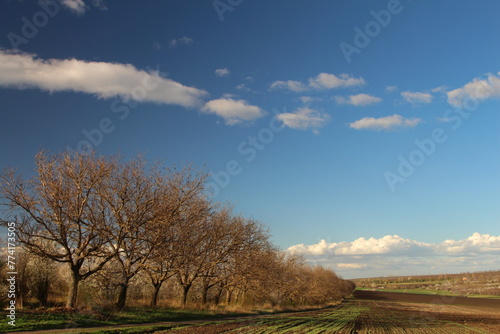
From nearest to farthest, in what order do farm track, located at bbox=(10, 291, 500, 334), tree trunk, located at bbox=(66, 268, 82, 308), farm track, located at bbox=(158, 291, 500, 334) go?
1. farm track, located at bbox=(10, 291, 500, 334)
2. tree trunk, located at bbox=(66, 268, 82, 308)
3. farm track, located at bbox=(158, 291, 500, 334)

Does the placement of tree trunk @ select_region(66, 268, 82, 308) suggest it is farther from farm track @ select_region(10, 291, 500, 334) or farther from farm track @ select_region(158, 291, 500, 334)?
farm track @ select_region(158, 291, 500, 334)

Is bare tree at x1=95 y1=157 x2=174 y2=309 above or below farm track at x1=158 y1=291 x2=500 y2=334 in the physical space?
above

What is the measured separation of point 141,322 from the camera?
21.3 metres

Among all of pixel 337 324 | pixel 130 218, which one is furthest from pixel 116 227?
pixel 337 324

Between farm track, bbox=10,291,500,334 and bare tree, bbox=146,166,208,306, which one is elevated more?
bare tree, bbox=146,166,208,306

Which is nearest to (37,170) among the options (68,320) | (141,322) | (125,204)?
Result: (125,204)

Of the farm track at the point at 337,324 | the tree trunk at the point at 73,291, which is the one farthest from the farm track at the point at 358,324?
the tree trunk at the point at 73,291

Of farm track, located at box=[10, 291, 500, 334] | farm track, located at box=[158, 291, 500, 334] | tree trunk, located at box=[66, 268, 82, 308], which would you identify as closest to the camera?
farm track, located at box=[10, 291, 500, 334]

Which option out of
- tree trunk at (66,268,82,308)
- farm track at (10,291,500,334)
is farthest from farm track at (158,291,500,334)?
tree trunk at (66,268,82,308)

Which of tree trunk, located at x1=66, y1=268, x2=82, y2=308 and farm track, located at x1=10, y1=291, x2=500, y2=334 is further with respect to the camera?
tree trunk, located at x1=66, y1=268, x2=82, y2=308

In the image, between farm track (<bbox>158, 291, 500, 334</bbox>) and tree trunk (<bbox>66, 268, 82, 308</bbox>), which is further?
farm track (<bbox>158, 291, 500, 334</bbox>)

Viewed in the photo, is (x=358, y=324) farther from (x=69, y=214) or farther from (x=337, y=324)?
(x=69, y=214)

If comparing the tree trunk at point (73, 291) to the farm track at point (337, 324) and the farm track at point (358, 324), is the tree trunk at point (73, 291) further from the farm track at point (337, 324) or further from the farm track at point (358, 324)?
the farm track at point (358, 324)

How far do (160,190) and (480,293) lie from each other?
468 feet
